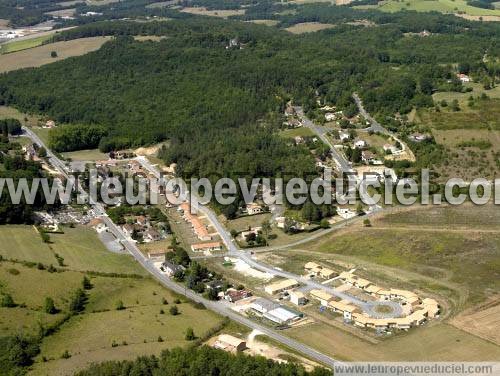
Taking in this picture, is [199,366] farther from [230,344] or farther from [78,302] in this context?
[78,302]

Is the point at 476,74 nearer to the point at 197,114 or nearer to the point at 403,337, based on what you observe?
the point at 197,114

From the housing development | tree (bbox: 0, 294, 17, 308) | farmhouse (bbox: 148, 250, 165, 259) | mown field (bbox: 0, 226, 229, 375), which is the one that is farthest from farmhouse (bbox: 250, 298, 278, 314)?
tree (bbox: 0, 294, 17, 308)

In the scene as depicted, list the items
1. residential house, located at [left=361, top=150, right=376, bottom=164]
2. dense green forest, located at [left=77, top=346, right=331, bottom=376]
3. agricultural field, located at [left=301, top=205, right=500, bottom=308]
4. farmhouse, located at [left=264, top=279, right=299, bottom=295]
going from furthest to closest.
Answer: residential house, located at [left=361, top=150, right=376, bottom=164], agricultural field, located at [left=301, top=205, right=500, bottom=308], farmhouse, located at [left=264, top=279, right=299, bottom=295], dense green forest, located at [left=77, top=346, right=331, bottom=376]

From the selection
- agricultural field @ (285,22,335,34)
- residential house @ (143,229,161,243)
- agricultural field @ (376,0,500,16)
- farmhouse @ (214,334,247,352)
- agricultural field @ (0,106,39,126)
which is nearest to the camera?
farmhouse @ (214,334,247,352)

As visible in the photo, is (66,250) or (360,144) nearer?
(66,250)

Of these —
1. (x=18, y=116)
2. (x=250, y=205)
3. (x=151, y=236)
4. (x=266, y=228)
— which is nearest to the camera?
(x=151, y=236)

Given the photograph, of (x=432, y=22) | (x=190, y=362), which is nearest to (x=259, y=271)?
(x=190, y=362)

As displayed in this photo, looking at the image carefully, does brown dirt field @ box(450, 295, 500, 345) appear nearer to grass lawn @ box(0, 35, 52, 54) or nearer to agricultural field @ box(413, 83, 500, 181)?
agricultural field @ box(413, 83, 500, 181)

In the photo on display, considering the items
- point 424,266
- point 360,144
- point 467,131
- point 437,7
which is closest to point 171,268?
point 424,266
